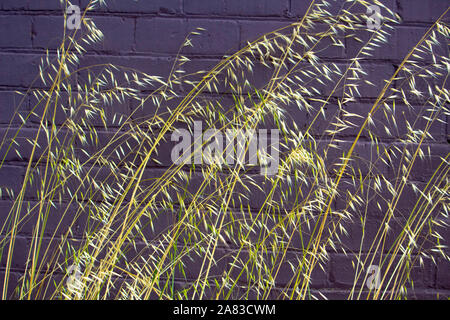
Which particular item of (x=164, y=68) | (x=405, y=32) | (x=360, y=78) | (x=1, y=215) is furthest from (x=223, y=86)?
(x=1, y=215)

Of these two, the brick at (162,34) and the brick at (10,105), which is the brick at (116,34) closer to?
the brick at (162,34)

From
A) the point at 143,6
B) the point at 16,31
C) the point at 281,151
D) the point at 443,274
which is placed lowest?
the point at 443,274

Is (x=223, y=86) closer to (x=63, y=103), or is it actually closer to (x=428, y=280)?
(x=63, y=103)

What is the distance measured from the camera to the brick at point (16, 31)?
1629 millimetres

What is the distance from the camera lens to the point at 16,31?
5.35 feet

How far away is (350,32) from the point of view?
→ 1.60 m

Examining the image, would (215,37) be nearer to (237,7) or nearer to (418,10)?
(237,7)

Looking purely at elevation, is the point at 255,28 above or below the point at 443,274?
above

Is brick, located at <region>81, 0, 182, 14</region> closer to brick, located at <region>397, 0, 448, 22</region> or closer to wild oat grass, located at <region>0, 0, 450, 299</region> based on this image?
wild oat grass, located at <region>0, 0, 450, 299</region>

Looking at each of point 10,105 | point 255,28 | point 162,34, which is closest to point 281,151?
point 255,28

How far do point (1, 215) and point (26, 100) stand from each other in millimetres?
425

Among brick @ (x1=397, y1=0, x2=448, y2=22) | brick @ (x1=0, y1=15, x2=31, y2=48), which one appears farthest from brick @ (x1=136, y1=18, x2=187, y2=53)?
brick @ (x1=397, y1=0, x2=448, y2=22)

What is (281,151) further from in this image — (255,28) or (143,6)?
(143,6)

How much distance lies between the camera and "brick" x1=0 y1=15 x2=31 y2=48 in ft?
5.34
